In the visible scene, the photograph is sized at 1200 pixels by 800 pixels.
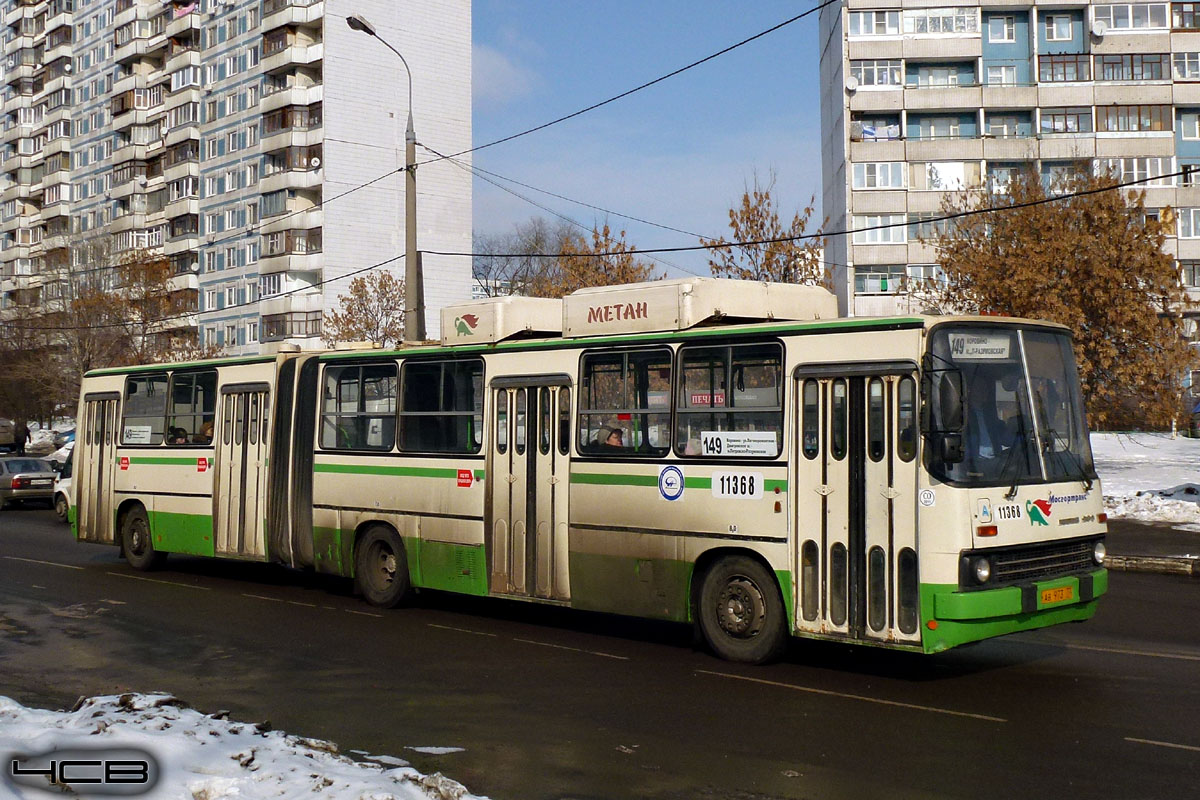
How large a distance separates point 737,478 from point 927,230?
5630 cm

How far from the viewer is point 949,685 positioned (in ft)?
32.2

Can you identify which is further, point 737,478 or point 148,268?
point 148,268

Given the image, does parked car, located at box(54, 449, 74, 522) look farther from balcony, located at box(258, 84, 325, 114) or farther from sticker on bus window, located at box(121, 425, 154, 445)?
balcony, located at box(258, 84, 325, 114)

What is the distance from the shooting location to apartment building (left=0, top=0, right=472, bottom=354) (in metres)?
68.3

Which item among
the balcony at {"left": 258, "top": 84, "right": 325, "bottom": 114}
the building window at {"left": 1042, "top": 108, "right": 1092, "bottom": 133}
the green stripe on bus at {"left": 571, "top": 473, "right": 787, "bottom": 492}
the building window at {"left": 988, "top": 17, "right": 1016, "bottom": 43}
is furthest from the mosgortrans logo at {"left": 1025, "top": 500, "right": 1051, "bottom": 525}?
the balcony at {"left": 258, "top": 84, "right": 325, "bottom": 114}

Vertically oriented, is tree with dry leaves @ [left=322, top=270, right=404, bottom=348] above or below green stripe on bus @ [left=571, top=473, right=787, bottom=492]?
above

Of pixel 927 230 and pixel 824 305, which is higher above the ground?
pixel 927 230

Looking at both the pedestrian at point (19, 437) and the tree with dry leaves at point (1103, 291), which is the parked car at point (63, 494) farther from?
the pedestrian at point (19, 437)

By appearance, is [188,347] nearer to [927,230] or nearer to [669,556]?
[927,230]

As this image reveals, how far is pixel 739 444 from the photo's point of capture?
10773 millimetres

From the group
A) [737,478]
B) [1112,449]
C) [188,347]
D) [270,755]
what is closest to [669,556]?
[737,478]

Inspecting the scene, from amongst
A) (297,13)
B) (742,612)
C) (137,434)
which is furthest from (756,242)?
(297,13)

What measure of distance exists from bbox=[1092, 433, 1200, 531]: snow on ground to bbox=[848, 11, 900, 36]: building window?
25.6 meters

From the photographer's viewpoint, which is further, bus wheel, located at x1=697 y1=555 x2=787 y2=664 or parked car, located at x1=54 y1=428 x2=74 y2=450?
parked car, located at x1=54 y1=428 x2=74 y2=450
